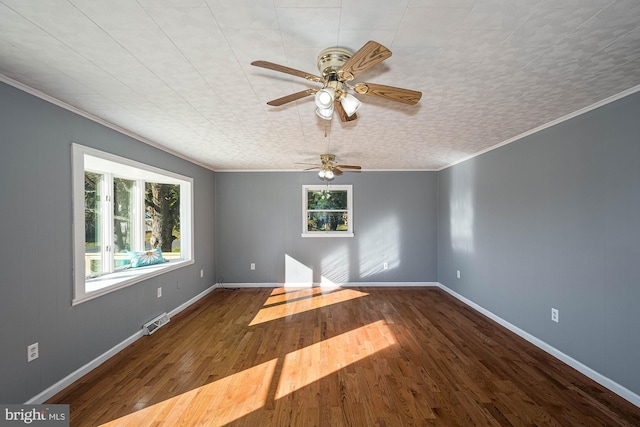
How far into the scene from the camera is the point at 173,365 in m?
2.70

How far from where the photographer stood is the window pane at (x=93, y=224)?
126 inches

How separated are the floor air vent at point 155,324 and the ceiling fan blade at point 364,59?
3.68 metres

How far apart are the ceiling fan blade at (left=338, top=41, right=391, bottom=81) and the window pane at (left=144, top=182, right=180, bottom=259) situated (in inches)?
158

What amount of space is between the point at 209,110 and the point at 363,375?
2825 millimetres

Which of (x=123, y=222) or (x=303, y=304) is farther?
(x=303, y=304)

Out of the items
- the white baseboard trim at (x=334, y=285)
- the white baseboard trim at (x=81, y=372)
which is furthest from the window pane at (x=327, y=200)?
the white baseboard trim at (x=81, y=372)

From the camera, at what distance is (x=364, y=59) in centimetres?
131

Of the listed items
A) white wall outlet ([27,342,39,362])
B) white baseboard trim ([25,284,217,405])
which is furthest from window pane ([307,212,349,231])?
white wall outlet ([27,342,39,362])

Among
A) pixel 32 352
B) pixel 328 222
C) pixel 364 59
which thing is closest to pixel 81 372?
pixel 32 352

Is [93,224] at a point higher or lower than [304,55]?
lower

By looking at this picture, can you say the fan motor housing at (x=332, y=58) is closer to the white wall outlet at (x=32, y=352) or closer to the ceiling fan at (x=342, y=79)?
the ceiling fan at (x=342, y=79)

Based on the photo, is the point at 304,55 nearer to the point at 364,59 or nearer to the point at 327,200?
the point at 364,59

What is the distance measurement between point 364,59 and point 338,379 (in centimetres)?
252

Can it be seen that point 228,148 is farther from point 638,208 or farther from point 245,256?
point 638,208
